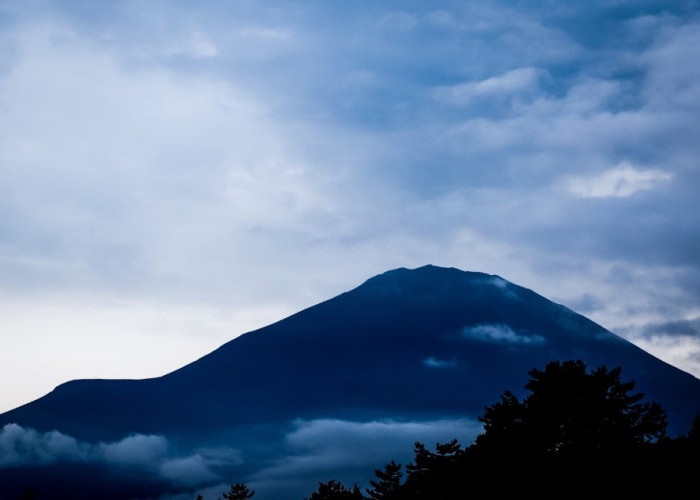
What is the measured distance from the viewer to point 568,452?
68.5 ft

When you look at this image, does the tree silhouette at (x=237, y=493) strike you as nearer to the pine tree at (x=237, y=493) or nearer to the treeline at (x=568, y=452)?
the pine tree at (x=237, y=493)

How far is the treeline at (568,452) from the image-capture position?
1633cm

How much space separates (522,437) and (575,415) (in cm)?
341

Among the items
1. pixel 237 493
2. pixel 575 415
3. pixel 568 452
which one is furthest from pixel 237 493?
pixel 568 452

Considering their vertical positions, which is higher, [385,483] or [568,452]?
[568,452]

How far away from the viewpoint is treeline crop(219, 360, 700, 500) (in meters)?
16.3

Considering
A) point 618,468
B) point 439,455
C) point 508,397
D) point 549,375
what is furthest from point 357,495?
point 618,468

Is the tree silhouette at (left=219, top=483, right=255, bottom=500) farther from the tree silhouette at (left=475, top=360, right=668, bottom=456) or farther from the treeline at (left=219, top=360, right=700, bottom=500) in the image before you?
the tree silhouette at (left=475, top=360, right=668, bottom=456)

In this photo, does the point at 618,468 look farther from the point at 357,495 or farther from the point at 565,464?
the point at 357,495

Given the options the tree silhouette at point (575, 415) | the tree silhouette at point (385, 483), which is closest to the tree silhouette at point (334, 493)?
the tree silhouette at point (385, 483)

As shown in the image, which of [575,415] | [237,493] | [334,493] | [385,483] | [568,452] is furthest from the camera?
[237,493]

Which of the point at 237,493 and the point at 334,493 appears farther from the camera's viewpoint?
the point at 237,493

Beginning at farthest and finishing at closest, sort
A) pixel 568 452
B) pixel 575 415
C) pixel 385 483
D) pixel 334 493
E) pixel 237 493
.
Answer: pixel 237 493 < pixel 334 493 < pixel 385 483 < pixel 575 415 < pixel 568 452

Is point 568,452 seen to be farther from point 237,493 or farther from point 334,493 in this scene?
point 237,493
